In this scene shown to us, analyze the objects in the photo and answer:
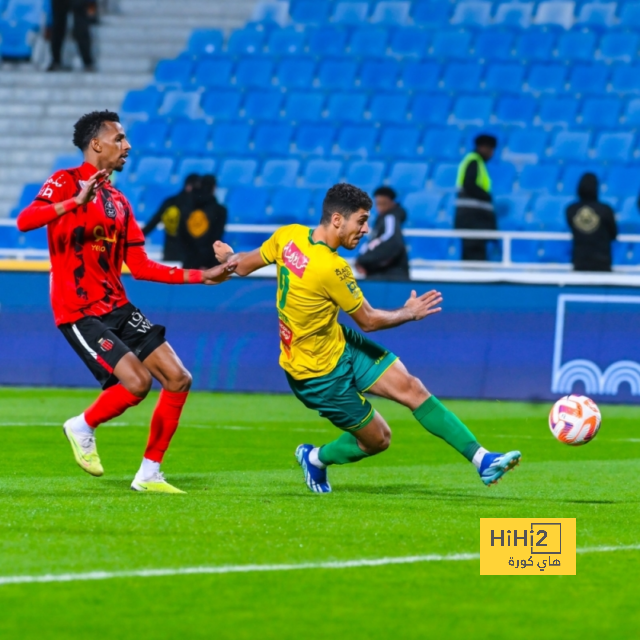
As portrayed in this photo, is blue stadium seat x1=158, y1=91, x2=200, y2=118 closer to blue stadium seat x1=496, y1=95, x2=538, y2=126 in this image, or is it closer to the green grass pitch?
blue stadium seat x1=496, y1=95, x2=538, y2=126

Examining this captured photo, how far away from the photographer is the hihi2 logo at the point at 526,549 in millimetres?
6227

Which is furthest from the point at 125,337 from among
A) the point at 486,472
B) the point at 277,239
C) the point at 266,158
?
the point at 266,158

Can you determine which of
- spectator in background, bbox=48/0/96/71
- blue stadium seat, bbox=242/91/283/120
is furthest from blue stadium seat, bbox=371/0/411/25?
spectator in background, bbox=48/0/96/71

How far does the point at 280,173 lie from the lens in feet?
76.4

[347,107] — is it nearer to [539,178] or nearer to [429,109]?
[429,109]

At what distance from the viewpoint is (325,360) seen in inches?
343

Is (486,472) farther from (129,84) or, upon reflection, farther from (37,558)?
(129,84)

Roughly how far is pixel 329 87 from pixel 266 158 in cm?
205

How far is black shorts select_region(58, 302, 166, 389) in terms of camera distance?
337 inches

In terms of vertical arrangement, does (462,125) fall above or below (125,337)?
above

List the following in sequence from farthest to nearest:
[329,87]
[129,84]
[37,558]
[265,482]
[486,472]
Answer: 1. [129,84]
2. [329,87]
3. [265,482]
4. [486,472]
5. [37,558]

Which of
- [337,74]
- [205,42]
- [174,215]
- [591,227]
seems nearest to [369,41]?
[337,74]

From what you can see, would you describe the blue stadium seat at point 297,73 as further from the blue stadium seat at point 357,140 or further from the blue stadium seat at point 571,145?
the blue stadium seat at point 571,145

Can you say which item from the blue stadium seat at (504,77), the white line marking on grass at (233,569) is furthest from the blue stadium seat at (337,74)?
the white line marking on grass at (233,569)
